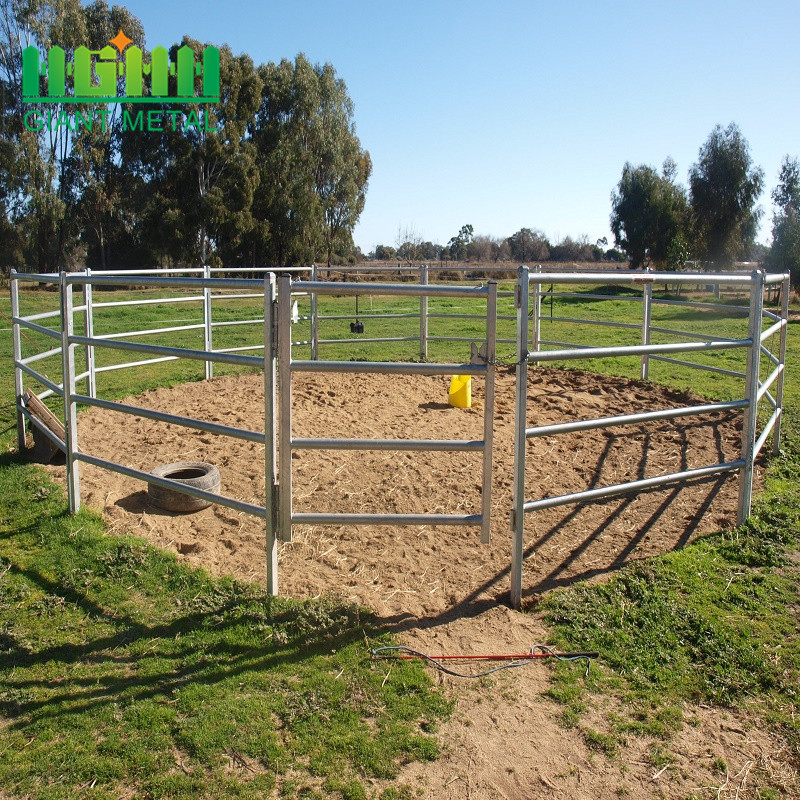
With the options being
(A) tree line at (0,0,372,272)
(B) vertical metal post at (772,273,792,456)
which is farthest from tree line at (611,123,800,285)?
(B) vertical metal post at (772,273,792,456)

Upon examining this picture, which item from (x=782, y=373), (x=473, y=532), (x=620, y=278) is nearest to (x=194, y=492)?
(x=473, y=532)

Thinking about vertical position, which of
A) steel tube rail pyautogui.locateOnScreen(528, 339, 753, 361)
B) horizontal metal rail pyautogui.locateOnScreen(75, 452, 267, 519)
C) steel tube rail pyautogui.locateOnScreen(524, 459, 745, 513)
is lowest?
horizontal metal rail pyautogui.locateOnScreen(75, 452, 267, 519)

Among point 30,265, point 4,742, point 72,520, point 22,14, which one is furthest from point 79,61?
point 4,742

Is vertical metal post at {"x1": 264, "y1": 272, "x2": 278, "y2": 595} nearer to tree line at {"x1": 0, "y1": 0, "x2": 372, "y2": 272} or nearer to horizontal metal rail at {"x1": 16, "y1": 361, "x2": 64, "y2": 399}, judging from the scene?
horizontal metal rail at {"x1": 16, "y1": 361, "x2": 64, "y2": 399}

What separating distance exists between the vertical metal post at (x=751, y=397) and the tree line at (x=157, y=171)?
31364 mm

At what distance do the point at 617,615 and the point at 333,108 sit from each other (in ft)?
131

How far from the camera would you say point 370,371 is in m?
3.35

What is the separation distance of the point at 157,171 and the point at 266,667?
35384 millimetres

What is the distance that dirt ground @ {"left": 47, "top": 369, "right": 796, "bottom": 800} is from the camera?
2.41 m

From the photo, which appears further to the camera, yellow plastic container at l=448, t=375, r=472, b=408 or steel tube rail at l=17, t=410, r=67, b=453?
yellow plastic container at l=448, t=375, r=472, b=408

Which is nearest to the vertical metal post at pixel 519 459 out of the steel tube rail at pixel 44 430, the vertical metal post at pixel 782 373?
the steel tube rail at pixel 44 430

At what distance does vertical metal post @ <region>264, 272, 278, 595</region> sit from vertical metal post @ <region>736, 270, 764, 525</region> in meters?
2.83

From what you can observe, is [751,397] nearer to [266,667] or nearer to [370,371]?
[370,371]

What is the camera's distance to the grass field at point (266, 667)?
2.36 m
